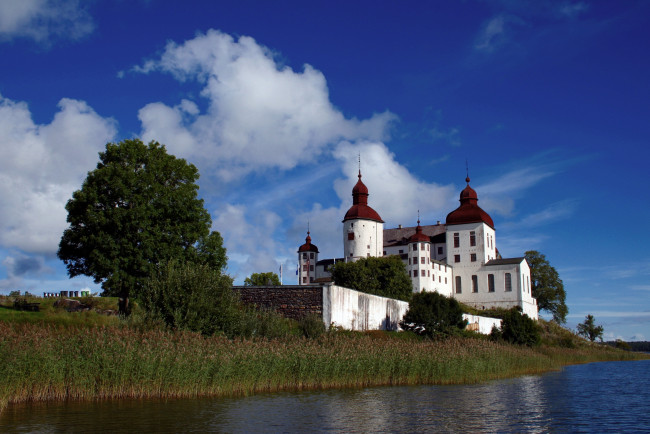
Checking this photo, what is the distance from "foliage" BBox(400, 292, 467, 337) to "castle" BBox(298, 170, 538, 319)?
49.3 m

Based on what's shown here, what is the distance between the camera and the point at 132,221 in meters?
37.8

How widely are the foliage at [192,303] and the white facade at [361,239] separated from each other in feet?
246

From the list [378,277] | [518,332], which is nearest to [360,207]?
[378,277]

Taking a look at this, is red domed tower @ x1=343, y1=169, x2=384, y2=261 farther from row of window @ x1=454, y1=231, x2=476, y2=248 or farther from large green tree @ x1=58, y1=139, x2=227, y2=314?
large green tree @ x1=58, y1=139, x2=227, y2=314

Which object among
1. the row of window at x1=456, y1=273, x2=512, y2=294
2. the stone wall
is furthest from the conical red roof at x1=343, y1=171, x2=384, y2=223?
the stone wall

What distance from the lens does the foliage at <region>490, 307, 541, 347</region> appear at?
5328 centimetres

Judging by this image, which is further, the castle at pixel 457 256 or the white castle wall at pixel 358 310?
the castle at pixel 457 256

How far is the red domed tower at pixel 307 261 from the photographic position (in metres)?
111

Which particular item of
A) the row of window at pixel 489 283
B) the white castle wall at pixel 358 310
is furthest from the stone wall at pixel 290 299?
the row of window at pixel 489 283

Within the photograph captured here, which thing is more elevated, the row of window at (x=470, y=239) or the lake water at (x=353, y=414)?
the row of window at (x=470, y=239)

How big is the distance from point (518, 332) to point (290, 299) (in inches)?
996

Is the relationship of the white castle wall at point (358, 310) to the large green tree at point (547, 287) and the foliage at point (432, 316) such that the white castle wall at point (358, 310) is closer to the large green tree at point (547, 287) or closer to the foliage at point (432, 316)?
the foliage at point (432, 316)

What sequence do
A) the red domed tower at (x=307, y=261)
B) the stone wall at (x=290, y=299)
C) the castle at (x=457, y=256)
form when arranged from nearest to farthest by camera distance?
the stone wall at (x=290, y=299), the castle at (x=457, y=256), the red domed tower at (x=307, y=261)

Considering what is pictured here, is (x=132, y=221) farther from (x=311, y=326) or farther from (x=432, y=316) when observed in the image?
(x=432, y=316)
